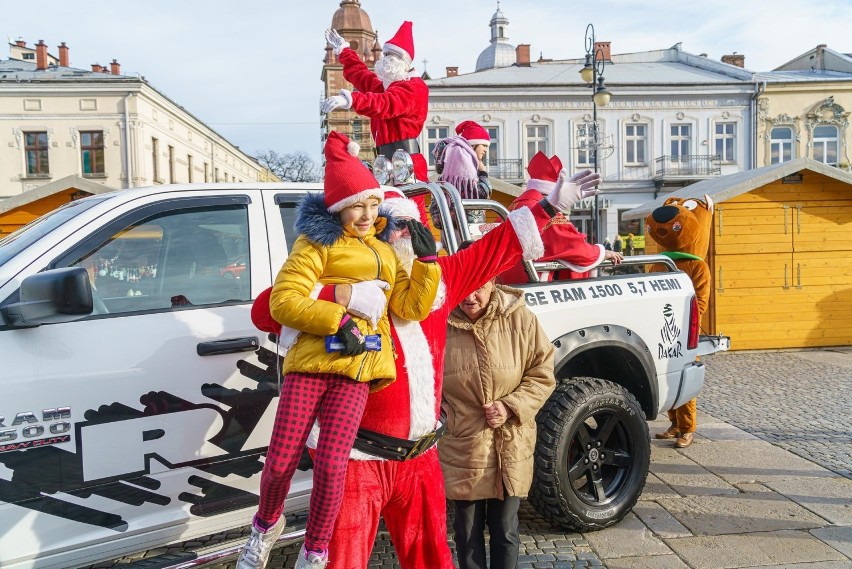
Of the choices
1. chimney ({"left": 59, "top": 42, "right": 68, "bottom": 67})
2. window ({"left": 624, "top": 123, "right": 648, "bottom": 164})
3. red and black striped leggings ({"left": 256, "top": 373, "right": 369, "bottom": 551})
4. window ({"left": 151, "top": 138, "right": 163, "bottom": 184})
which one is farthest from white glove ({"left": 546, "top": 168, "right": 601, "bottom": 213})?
chimney ({"left": 59, "top": 42, "right": 68, "bottom": 67})

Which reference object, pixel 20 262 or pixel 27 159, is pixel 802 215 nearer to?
pixel 20 262

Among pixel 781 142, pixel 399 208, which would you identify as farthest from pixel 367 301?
pixel 781 142

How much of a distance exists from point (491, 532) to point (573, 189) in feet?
5.00

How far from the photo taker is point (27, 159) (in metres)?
35.2

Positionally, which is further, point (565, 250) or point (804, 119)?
point (804, 119)

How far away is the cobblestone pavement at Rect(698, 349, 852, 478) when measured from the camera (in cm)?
559

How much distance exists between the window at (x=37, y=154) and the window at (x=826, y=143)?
138ft

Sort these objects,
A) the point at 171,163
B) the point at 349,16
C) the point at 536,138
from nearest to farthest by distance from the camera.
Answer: the point at 536,138
the point at 171,163
the point at 349,16

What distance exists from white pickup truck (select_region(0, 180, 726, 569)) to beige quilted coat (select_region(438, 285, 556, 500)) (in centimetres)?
60

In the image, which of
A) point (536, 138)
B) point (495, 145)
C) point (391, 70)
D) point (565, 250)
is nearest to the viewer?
point (565, 250)

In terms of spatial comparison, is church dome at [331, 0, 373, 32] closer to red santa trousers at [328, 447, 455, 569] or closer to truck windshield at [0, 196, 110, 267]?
truck windshield at [0, 196, 110, 267]

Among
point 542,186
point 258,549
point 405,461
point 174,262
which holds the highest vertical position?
point 542,186

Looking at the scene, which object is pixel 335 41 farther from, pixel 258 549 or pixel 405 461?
pixel 258 549

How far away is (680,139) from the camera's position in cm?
3750
